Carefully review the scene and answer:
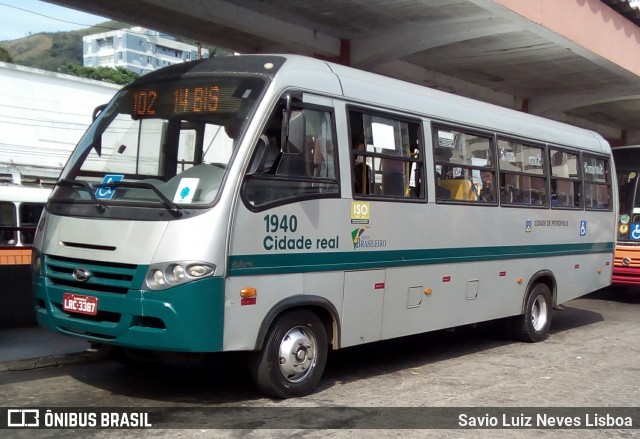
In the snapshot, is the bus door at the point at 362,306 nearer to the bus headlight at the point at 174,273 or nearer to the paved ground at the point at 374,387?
the paved ground at the point at 374,387

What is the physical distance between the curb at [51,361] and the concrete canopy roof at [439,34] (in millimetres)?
5670

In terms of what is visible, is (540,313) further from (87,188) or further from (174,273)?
(87,188)

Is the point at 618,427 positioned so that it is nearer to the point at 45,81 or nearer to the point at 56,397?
the point at 56,397

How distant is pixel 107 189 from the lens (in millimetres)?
6383

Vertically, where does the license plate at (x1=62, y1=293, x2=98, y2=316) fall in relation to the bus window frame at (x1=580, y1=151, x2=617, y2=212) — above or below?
below

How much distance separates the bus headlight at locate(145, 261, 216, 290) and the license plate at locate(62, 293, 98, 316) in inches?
24.0

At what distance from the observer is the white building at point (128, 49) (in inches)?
4402

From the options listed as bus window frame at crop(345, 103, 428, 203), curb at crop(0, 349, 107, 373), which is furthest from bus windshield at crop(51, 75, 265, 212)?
curb at crop(0, 349, 107, 373)

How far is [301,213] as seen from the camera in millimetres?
6523

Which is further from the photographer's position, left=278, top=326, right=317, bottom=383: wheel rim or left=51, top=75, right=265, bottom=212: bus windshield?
left=278, top=326, right=317, bottom=383: wheel rim

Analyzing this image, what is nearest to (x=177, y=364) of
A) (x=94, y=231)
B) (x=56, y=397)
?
(x=56, y=397)

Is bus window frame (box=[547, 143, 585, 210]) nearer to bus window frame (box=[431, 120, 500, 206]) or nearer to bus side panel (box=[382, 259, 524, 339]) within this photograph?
bus side panel (box=[382, 259, 524, 339])

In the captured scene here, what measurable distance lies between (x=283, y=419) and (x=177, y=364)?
8.07 feet

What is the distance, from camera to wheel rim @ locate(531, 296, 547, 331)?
407 inches
